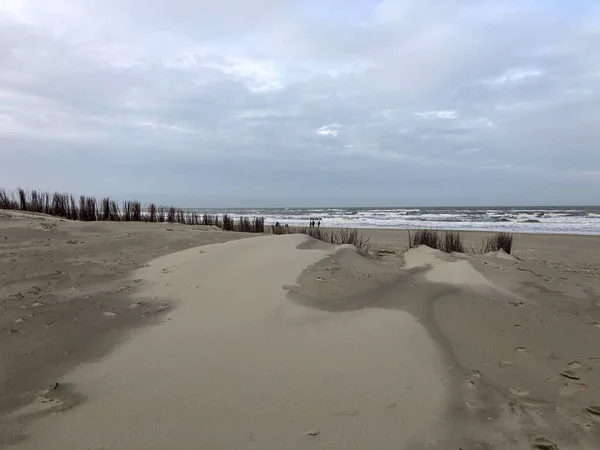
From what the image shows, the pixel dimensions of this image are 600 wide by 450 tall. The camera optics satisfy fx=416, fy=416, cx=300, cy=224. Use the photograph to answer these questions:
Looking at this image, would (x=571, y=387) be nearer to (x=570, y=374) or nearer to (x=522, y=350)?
(x=570, y=374)

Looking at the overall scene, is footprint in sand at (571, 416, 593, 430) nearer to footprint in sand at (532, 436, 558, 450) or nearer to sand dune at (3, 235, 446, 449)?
footprint in sand at (532, 436, 558, 450)

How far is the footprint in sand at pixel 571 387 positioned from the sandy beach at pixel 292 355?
14 millimetres

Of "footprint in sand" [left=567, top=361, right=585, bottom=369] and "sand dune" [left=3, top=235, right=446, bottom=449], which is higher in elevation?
"sand dune" [left=3, top=235, right=446, bottom=449]

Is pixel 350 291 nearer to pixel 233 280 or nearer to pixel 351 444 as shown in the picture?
pixel 233 280

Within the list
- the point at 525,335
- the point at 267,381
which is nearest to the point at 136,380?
the point at 267,381

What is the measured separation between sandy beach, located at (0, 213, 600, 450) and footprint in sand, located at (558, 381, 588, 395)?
14mm

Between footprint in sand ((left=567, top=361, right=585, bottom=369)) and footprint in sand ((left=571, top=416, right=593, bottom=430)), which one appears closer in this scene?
footprint in sand ((left=571, top=416, right=593, bottom=430))

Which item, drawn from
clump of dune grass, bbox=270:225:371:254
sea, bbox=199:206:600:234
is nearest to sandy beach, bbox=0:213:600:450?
clump of dune grass, bbox=270:225:371:254

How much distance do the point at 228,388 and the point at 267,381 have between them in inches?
9.6

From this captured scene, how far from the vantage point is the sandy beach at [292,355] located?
2.11 m

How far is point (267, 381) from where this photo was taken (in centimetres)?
256

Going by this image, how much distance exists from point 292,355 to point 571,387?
177 centimetres

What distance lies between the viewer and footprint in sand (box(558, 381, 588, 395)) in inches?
99.6

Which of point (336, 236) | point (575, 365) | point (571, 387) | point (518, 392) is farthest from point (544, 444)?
point (336, 236)
